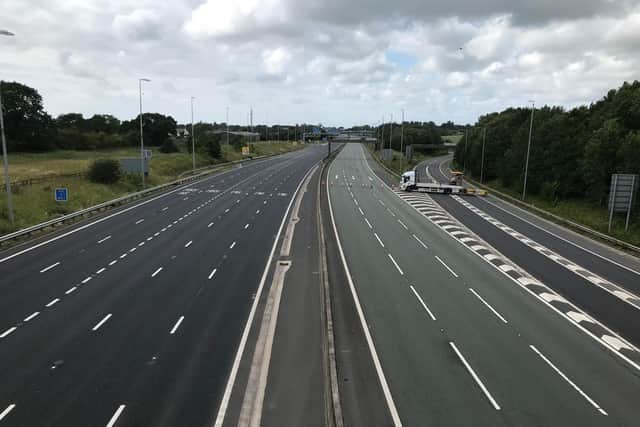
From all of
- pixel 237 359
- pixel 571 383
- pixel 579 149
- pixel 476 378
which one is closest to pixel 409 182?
pixel 579 149

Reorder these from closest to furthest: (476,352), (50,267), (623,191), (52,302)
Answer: (476,352) → (52,302) → (50,267) → (623,191)

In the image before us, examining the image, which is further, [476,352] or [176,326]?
[176,326]

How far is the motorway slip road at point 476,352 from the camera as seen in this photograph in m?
12.8

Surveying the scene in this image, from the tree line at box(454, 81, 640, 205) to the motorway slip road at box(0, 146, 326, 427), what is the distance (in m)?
35.8

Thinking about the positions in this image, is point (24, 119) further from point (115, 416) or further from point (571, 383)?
point (571, 383)

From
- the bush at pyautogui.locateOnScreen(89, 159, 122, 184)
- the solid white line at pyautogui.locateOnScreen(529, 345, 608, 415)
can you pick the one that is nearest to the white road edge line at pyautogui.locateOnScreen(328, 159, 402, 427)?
the solid white line at pyautogui.locateOnScreen(529, 345, 608, 415)

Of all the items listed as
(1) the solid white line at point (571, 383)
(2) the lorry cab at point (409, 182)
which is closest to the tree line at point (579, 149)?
(2) the lorry cab at point (409, 182)

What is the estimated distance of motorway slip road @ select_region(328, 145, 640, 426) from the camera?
1277 cm

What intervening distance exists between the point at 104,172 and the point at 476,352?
166 feet

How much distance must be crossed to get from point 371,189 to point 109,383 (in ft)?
178

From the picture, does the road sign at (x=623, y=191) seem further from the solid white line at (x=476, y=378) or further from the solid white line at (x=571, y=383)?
the solid white line at (x=476, y=378)

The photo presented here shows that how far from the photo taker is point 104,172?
179ft

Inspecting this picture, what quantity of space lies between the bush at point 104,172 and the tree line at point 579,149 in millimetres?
52547

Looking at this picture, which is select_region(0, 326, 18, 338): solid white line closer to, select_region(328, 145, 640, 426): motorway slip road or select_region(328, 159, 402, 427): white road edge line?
select_region(328, 159, 402, 427): white road edge line
